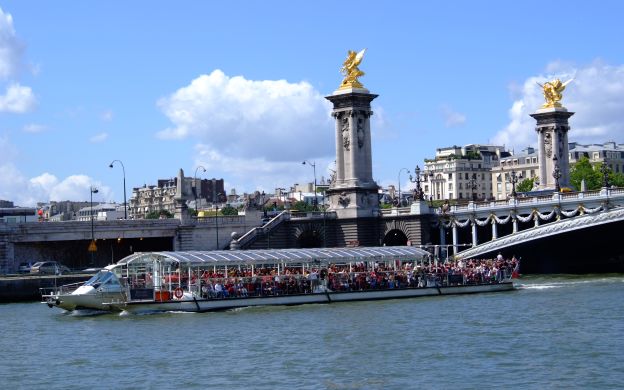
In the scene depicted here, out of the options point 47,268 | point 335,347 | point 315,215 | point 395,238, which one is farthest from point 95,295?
point 395,238

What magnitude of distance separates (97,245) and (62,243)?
Result: 278 cm

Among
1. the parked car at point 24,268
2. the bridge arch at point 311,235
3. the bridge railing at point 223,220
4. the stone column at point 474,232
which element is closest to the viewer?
the parked car at point 24,268

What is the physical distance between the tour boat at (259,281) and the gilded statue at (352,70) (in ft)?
84.9

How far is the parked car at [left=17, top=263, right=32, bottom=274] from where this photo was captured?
8550 cm

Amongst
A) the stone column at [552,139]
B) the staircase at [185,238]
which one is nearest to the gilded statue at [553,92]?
the stone column at [552,139]

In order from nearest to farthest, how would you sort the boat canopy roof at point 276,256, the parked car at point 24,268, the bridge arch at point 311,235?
the boat canopy roof at point 276,256
the parked car at point 24,268
the bridge arch at point 311,235

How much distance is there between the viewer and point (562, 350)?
144 feet

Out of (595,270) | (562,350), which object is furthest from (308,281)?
(595,270)

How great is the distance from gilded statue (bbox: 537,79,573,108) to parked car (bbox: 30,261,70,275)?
46.8 meters

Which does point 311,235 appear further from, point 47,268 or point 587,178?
point 587,178

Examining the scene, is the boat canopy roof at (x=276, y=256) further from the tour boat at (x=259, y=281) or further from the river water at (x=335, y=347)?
the river water at (x=335, y=347)

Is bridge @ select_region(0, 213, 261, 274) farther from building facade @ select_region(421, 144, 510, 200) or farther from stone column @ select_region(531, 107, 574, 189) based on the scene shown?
building facade @ select_region(421, 144, 510, 200)

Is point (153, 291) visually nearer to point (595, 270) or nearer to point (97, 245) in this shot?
point (97, 245)

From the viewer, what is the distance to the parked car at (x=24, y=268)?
85.5 metres
